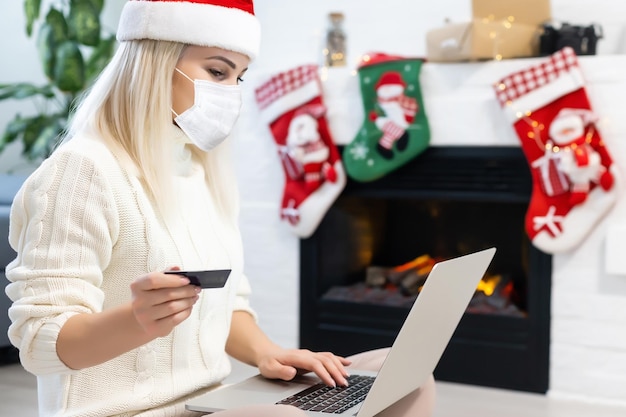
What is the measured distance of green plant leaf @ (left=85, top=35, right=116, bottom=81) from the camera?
364cm

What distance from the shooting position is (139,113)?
130cm

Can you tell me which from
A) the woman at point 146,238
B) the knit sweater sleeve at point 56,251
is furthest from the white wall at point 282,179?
the knit sweater sleeve at point 56,251

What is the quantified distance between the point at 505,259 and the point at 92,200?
2254 mm

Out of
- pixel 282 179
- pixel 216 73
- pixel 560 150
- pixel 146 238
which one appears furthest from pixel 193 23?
pixel 282 179

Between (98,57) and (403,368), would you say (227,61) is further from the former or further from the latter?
(98,57)

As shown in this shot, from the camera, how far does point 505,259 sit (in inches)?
127

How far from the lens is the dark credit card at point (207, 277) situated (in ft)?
3.20

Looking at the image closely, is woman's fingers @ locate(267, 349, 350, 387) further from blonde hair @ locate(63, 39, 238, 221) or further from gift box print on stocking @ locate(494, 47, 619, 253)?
gift box print on stocking @ locate(494, 47, 619, 253)

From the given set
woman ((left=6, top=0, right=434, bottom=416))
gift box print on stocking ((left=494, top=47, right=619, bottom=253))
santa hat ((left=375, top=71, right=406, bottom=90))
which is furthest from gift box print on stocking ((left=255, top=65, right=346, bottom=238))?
woman ((left=6, top=0, right=434, bottom=416))

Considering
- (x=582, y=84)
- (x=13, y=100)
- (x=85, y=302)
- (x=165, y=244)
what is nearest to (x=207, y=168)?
(x=165, y=244)

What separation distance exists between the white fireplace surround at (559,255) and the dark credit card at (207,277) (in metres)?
1.98

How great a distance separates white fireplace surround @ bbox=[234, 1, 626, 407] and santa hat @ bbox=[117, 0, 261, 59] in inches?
59.6

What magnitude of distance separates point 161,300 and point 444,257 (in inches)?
95.0

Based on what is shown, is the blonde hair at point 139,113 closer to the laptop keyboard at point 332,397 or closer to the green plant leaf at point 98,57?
the laptop keyboard at point 332,397
